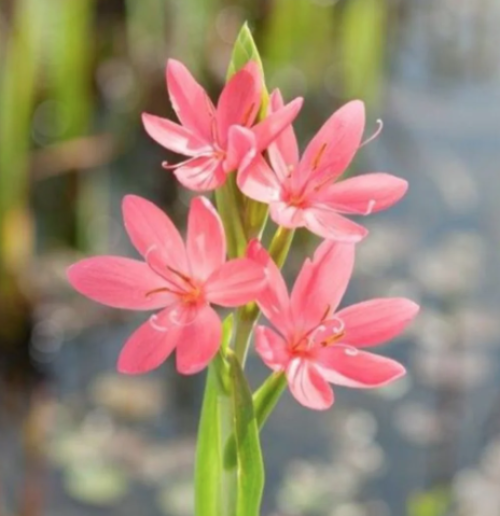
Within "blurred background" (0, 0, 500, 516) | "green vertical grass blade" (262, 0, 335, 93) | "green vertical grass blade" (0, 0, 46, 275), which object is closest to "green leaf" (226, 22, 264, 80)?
"blurred background" (0, 0, 500, 516)

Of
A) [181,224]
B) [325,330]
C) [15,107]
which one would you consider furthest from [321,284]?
[181,224]

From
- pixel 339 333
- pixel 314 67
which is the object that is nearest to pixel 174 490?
pixel 314 67

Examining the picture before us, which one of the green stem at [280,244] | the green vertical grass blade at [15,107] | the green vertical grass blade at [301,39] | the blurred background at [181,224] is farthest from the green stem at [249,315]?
the green vertical grass blade at [301,39]

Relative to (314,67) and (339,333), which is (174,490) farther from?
(339,333)

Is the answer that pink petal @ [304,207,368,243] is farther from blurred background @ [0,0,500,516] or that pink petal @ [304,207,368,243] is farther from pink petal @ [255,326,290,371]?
blurred background @ [0,0,500,516]

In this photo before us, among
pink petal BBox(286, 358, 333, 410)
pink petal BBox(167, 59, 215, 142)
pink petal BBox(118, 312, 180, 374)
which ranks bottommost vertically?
pink petal BBox(286, 358, 333, 410)

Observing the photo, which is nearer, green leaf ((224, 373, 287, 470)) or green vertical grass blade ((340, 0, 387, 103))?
green leaf ((224, 373, 287, 470))

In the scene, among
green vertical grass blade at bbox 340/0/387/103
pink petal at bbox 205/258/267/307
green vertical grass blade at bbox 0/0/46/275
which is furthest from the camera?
green vertical grass blade at bbox 340/0/387/103
